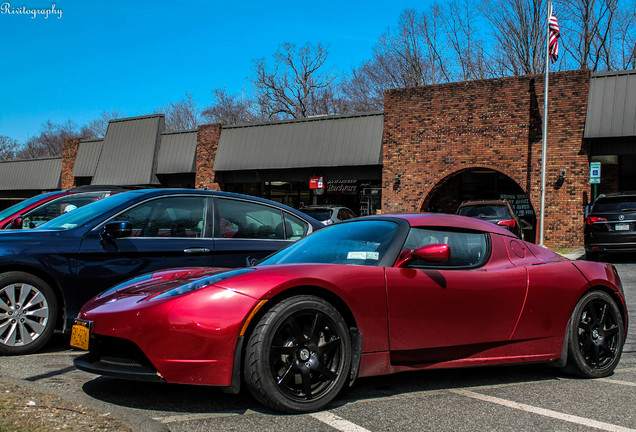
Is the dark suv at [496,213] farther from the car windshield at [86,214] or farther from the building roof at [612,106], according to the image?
the car windshield at [86,214]

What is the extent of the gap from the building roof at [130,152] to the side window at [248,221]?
25462 mm

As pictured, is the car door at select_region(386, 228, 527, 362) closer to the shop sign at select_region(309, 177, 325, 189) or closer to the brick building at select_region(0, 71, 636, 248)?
the brick building at select_region(0, 71, 636, 248)

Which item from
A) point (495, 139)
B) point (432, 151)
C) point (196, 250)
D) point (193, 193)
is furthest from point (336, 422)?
point (432, 151)

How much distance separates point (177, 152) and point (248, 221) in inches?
1001

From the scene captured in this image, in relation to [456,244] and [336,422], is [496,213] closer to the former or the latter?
[456,244]

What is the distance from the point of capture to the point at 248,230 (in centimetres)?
623

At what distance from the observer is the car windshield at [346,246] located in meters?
4.11

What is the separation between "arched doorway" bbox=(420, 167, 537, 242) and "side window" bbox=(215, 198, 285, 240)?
714 inches

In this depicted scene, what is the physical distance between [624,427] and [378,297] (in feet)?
5.36

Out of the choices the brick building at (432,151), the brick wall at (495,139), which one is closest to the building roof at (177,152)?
the brick building at (432,151)

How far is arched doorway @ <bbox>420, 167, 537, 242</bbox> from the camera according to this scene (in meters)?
24.6

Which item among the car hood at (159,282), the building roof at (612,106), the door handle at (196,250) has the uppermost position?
the building roof at (612,106)

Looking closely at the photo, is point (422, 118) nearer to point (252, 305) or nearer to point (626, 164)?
point (626, 164)

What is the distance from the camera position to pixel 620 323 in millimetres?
4914
